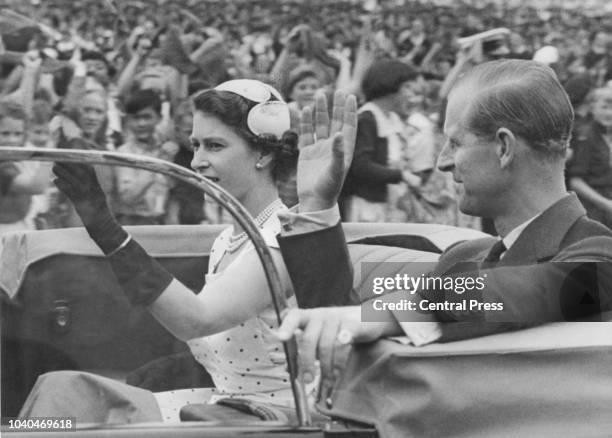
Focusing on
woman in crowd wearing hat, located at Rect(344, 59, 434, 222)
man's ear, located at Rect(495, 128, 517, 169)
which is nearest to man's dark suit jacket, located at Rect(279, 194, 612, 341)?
man's ear, located at Rect(495, 128, 517, 169)

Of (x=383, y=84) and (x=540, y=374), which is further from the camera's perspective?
(x=383, y=84)

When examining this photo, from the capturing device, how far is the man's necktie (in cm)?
199

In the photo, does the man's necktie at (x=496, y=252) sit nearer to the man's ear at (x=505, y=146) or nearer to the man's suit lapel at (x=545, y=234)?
the man's suit lapel at (x=545, y=234)

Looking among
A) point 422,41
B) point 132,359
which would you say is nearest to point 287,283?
point 132,359

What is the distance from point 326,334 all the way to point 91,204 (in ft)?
1.33

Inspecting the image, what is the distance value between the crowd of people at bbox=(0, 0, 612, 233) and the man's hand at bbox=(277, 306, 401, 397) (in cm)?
33

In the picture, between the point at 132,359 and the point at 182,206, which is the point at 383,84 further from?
the point at 132,359

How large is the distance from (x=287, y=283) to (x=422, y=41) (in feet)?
29.9

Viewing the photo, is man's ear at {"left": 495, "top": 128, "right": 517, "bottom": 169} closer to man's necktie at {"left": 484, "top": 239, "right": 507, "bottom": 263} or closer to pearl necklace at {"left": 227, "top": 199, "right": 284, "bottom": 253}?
man's necktie at {"left": 484, "top": 239, "right": 507, "bottom": 263}

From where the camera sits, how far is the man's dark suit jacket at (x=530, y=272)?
174 cm

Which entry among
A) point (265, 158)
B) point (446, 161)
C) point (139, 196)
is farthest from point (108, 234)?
point (265, 158)

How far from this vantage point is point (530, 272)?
1.77 metres

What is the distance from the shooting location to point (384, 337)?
68.0 inches

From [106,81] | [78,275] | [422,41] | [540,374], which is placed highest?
[78,275]
